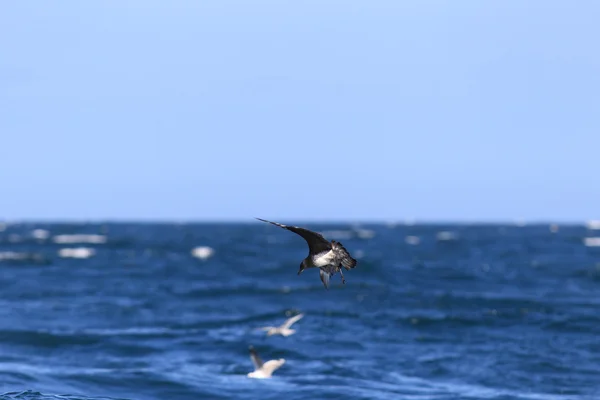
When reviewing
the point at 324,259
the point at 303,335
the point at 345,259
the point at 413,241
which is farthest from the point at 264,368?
the point at 413,241

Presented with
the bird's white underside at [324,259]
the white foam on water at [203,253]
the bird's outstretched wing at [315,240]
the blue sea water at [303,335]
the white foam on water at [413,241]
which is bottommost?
the blue sea water at [303,335]

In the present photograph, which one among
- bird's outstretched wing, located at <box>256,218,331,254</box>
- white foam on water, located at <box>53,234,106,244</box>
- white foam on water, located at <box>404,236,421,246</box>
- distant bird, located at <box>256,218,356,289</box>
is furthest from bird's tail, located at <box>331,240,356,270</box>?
white foam on water, located at <box>404,236,421,246</box>

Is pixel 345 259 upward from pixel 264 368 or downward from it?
upward

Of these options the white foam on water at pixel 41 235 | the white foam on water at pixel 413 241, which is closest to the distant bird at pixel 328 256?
the white foam on water at pixel 413 241

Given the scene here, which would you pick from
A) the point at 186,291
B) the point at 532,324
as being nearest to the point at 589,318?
the point at 532,324

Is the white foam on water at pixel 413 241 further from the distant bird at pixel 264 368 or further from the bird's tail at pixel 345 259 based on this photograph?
the bird's tail at pixel 345 259

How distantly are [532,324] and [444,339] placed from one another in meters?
4.76

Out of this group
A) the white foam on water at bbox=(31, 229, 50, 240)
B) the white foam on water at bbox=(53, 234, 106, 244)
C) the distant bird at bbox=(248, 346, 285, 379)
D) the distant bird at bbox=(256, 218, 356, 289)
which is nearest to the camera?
the distant bird at bbox=(256, 218, 356, 289)

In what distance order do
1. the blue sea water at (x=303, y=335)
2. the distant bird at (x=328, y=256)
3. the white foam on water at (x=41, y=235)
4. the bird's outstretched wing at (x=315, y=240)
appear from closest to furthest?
the bird's outstretched wing at (x=315, y=240) < the distant bird at (x=328, y=256) < the blue sea water at (x=303, y=335) < the white foam on water at (x=41, y=235)

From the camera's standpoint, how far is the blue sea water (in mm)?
22938

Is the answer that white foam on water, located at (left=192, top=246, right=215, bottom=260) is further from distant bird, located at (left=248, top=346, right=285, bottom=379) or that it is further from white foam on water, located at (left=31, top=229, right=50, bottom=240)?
distant bird, located at (left=248, top=346, right=285, bottom=379)

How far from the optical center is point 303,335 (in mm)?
31609

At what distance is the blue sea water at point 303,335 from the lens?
22.9 m

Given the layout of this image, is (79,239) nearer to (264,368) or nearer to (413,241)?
(413,241)
